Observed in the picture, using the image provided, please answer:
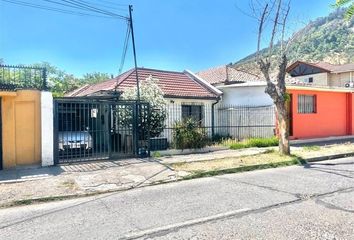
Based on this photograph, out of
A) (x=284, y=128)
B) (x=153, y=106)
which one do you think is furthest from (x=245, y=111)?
(x=153, y=106)

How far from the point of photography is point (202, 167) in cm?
1015

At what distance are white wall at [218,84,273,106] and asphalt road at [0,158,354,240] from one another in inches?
379

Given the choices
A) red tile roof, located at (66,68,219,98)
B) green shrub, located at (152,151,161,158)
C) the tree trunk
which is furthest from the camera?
red tile roof, located at (66,68,219,98)

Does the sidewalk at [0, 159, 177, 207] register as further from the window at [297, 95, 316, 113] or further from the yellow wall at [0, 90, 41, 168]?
the window at [297, 95, 316, 113]

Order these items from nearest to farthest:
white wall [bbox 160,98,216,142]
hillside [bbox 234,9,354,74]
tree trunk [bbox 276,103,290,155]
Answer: tree trunk [bbox 276,103,290,155] < hillside [bbox 234,9,354,74] < white wall [bbox 160,98,216,142]

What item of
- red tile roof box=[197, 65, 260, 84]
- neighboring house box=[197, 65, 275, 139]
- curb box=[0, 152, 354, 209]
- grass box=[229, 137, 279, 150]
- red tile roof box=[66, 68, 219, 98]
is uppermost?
red tile roof box=[197, 65, 260, 84]

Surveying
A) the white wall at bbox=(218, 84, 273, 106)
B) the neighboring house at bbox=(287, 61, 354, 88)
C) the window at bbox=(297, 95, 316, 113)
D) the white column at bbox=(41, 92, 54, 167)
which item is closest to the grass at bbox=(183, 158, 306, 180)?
the white column at bbox=(41, 92, 54, 167)

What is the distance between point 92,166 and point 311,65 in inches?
1697

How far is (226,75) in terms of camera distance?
2394 centimetres

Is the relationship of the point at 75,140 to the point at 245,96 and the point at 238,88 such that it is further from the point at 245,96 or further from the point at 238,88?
the point at 238,88

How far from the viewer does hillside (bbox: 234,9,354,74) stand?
14.9m

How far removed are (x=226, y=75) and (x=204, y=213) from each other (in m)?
19.1

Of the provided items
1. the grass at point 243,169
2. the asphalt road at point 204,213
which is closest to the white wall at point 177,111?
the grass at point 243,169

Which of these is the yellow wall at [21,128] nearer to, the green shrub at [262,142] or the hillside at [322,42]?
the hillside at [322,42]
